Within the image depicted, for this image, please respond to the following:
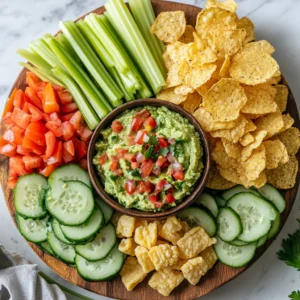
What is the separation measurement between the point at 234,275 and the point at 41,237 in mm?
→ 1151

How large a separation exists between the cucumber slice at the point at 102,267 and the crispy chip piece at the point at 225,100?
0.97 meters

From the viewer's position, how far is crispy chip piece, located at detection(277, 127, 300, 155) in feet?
11.0

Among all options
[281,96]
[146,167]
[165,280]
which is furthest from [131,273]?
[281,96]

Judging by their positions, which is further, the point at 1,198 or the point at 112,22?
the point at 1,198

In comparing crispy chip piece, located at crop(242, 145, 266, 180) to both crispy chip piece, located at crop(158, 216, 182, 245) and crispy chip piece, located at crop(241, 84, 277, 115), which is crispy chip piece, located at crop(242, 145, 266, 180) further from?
crispy chip piece, located at crop(158, 216, 182, 245)

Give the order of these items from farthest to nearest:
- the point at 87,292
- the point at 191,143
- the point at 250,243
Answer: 1. the point at 87,292
2. the point at 250,243
3. the point at 191,143

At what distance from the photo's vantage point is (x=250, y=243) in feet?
10.8

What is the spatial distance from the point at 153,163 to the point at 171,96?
0.50 meters

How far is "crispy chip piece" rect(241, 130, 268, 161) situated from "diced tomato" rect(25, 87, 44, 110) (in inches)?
47.7

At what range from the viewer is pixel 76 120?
3.33 meters

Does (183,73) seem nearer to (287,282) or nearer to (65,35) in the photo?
(65,35)

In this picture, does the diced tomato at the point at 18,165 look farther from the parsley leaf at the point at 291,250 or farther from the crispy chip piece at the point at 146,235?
the parsley leaf at the point at 291,250

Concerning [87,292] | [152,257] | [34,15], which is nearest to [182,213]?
[152,257]

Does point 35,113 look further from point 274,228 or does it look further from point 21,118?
point 274,228
